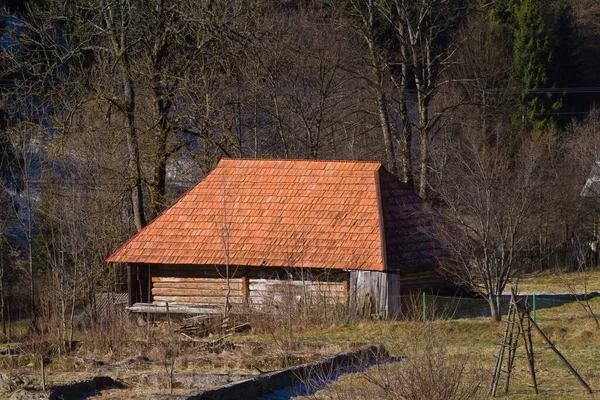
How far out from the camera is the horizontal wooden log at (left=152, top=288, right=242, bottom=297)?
22750mm

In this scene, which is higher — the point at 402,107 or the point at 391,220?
the point at 402,107

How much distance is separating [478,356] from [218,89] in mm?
14920

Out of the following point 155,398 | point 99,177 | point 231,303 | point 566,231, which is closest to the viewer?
point 155,398

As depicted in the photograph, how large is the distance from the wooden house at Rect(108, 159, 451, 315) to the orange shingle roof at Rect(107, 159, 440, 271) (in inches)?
1.0

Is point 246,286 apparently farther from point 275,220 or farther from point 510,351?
point 510,351

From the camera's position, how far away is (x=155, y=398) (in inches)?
467

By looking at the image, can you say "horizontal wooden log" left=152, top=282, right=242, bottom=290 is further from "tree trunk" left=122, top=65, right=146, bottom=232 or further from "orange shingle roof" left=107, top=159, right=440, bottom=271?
"tree trunk" left=122, top=65, right=146, bottom=232

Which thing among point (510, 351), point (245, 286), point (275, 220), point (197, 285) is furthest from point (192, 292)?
point (510, 351)

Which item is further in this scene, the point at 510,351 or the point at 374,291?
the point at 374,291

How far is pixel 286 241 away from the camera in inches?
882

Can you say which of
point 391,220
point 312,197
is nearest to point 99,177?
point 312,197

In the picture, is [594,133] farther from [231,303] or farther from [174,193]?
[231,303]

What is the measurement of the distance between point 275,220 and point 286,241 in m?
0.84

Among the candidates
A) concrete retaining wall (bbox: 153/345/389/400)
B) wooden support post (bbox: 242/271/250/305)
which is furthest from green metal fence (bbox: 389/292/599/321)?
concrete retaining wall (bbox: 153/345/389/400)
